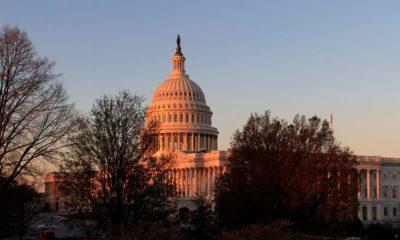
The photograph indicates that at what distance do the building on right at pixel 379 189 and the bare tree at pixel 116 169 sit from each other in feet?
356

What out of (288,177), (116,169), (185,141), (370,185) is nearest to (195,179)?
(185,141)

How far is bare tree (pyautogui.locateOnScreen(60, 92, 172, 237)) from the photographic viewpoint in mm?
43906

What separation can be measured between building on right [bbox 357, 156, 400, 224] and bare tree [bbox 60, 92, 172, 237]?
108 meters

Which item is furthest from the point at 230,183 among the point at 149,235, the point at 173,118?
the point at 173,118

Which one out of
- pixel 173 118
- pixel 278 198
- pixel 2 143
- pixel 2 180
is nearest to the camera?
pixel 2 143

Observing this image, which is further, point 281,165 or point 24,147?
point 281,165

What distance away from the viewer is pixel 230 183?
207ft

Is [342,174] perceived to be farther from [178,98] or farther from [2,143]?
[178,98]

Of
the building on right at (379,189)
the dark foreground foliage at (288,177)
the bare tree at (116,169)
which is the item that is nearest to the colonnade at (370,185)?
the building on right at (379,189)

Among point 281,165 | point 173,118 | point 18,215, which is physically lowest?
point 18,215

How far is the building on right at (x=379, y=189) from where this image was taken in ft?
496

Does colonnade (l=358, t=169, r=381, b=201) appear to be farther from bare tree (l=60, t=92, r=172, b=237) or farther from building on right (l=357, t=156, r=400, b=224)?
bare tree (l=60, t=92, r=172, b=237)

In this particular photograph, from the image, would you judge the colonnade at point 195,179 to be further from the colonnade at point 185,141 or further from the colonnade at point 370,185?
the colonnade at point 370,185

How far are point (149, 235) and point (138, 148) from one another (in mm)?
12574
